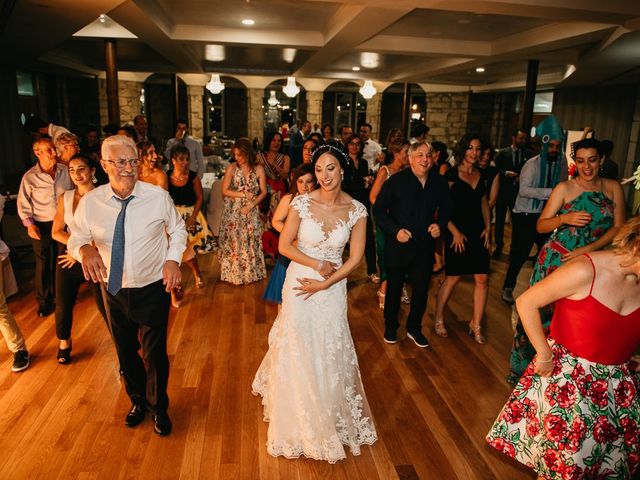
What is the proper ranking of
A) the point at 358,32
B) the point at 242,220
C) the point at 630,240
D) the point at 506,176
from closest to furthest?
the point at 630,240
the point at 242,220
the point at 506,176
the point at 358,32

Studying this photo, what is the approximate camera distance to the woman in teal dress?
3035mm

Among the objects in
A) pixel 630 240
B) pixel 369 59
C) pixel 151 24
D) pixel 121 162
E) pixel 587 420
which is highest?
pixel 369 59

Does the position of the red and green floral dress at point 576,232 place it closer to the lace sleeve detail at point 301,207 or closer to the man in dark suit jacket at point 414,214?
the man in dark suit jacket at point 414,214

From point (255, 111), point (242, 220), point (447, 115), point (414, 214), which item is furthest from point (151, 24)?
point (447, 115)

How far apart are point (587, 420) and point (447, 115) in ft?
54.4

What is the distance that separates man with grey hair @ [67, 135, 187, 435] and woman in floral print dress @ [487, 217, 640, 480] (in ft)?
5.68

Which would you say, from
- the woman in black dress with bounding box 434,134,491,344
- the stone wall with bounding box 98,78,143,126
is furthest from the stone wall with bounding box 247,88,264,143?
the woman in black dress with bounding box 434,134,491,344

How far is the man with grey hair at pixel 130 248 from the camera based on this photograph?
7.90 ft

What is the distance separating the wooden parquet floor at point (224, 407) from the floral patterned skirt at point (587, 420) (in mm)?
630

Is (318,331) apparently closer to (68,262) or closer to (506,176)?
(68,262)

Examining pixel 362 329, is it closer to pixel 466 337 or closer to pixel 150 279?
pixel 466 337

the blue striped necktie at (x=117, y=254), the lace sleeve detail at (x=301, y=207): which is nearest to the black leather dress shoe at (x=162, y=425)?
the blue striped necktie at (x=117, y=254)

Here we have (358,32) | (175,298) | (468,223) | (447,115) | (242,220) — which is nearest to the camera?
(468,223)

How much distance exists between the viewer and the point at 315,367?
2646 millimetres
